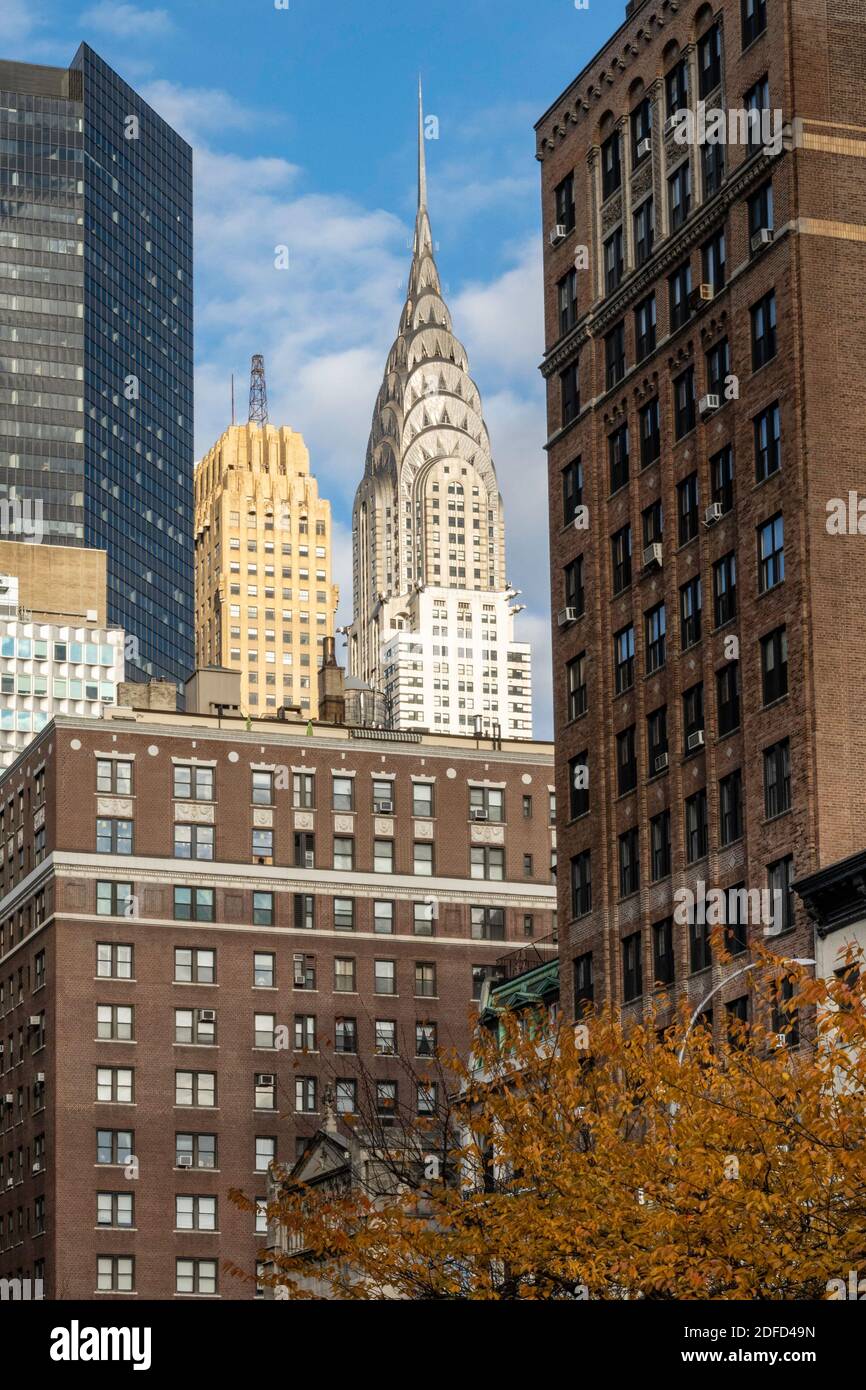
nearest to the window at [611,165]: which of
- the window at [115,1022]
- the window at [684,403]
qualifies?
the window at [684,403]

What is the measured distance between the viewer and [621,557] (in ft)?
260

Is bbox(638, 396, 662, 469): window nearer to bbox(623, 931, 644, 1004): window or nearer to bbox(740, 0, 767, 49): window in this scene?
bbox(740, 0, 767, 49): window

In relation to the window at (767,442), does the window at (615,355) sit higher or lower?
higher

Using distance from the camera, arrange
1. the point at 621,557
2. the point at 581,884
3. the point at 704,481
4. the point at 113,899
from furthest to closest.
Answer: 1. the point at 113,899
2. the point at 581,884
3. the point at 621,557
4. the point at 704,481

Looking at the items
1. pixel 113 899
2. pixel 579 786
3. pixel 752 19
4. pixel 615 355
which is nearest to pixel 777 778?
pixel 579 786

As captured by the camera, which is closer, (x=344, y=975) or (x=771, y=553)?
(x=771, y=553)

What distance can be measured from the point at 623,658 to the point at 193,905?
154ft

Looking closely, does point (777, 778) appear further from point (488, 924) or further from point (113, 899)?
point (488, 924)

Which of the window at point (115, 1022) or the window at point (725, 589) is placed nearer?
the window at point (725, 589)

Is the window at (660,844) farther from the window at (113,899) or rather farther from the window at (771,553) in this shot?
the window at (113,899)

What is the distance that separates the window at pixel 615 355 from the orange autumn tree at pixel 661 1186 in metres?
28.3

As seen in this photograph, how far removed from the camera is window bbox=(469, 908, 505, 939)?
124m

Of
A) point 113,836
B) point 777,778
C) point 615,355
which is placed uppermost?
point 615,355

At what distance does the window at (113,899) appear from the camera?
11850 cm
